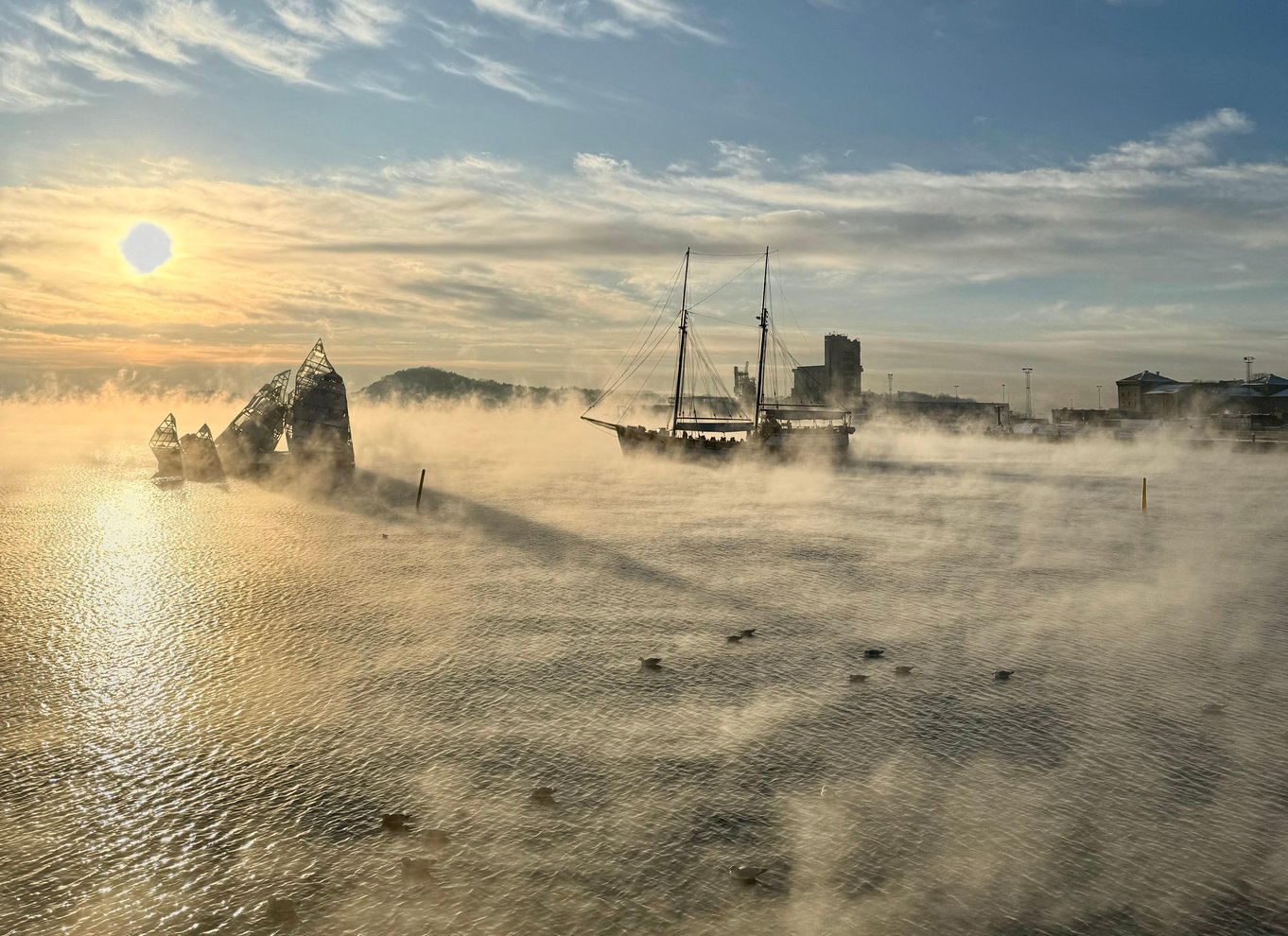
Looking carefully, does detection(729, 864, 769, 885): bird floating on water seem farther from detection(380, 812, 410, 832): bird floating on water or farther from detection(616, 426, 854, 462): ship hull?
detection(616, 426, 854, 462): ship hull

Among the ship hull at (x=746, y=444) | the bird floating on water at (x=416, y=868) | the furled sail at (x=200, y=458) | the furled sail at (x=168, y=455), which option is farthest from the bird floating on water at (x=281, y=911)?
the ship hull at (x=746, y=444)

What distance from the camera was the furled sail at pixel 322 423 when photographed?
110625mm

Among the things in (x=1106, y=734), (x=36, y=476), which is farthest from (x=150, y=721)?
(x=36, y=476)

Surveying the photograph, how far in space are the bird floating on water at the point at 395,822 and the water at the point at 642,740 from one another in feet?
0.72

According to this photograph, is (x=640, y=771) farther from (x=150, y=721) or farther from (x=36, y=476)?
(x=36, y=476)

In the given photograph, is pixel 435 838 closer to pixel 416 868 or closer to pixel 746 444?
pixel 416 868

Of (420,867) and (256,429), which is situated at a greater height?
(256,429)

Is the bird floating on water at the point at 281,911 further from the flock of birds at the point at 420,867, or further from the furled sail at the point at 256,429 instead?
the furled sail at the point at 256,429

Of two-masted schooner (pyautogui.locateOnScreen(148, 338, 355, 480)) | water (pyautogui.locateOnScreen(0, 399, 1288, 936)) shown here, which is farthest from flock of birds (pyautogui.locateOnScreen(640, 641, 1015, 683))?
two-masted schooner (pyautogui.locateOnScreen(148, 338, 355, 480))

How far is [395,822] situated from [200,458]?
102710mm

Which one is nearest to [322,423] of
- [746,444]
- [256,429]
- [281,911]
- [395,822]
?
[256,429]

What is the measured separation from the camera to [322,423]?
369ft

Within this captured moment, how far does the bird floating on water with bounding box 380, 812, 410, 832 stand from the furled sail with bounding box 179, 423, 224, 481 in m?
95.3

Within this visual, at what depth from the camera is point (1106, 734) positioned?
20531 millimetres
